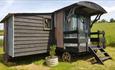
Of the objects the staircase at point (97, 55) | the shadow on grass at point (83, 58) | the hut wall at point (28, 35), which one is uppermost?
the hut wall at point (28, 35)

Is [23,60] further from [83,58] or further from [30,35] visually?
[83,58]

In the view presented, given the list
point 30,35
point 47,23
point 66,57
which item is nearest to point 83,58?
point 66,57

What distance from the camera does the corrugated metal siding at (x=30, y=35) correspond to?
10531 mm

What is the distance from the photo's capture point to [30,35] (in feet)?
36.7

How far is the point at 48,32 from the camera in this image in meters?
12.3

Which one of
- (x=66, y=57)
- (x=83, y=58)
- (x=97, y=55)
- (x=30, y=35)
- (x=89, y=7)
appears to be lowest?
(x=83, y=58)

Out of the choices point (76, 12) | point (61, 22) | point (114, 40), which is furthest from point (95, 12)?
point (114, 40)

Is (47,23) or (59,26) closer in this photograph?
(59,26)

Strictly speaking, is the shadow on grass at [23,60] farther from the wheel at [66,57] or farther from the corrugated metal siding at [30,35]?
the wheel at [66,57]

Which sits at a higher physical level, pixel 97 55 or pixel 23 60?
pixel 97 55

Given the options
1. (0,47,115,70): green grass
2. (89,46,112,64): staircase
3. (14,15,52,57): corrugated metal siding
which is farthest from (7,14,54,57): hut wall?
(89,46,112,64): staircase

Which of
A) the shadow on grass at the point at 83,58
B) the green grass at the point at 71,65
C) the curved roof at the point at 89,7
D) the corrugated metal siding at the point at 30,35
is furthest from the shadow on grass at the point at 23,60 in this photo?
the curved roof at the point at 89,7

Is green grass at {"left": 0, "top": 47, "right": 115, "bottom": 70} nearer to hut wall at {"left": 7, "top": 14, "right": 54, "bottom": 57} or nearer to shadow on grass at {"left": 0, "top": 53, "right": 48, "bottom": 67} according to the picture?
Answer: shadow on grass at {"left": 0, "top": 53, "right": 48, "bottom": 67}

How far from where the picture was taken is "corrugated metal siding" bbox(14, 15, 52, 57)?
10531mm
